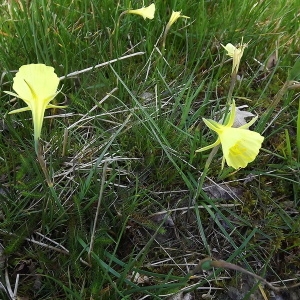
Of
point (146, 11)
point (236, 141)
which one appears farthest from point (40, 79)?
point (146, 11)

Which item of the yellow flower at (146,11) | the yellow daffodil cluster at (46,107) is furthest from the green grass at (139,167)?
the yellow daffodil cluster at (46,107)

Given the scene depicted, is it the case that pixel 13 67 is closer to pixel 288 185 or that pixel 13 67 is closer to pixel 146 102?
pixel 146 102

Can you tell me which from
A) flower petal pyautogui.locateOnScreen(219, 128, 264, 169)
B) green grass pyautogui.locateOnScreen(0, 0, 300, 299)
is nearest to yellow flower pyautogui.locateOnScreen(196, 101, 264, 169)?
flower petal pyautogui.locateOnScreen(219, 128, 264, 169)

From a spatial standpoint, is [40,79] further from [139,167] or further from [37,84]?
[139,167]

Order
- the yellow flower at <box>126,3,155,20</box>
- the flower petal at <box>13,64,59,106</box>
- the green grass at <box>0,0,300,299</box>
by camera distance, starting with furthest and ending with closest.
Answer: the yellow flower at <box>126,3,155,20</box>, the green grass at <box>0,0,300,299</box>, the flower petal at <box>13,64,59,106</box>

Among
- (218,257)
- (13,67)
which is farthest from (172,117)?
(13,67)

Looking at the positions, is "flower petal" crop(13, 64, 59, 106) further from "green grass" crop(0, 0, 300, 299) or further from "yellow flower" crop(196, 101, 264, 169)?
"yellow flower" crop(196, 101, 264, 169)

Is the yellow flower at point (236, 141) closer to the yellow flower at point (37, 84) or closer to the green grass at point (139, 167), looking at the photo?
the green grass at point (139, 167)
